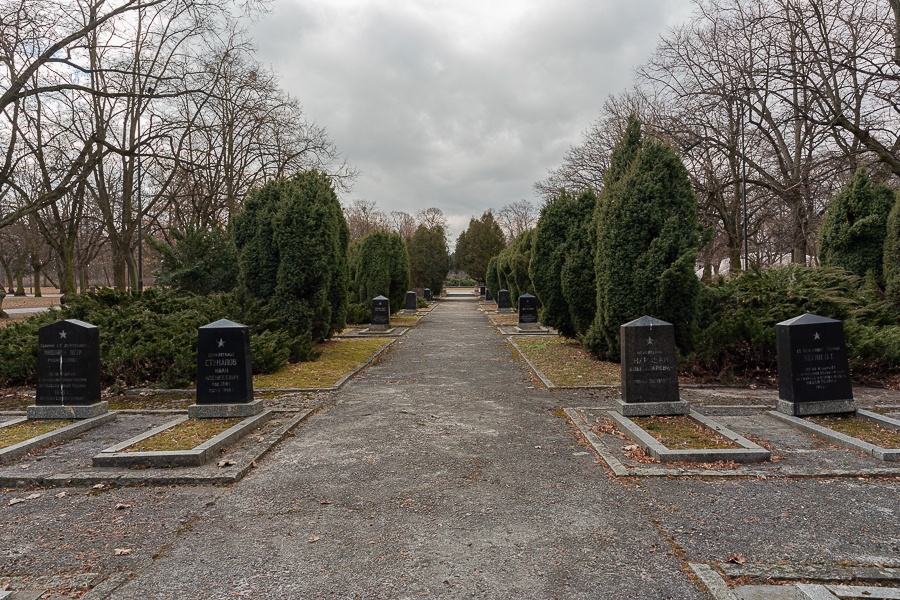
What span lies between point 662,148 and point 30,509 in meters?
10.8

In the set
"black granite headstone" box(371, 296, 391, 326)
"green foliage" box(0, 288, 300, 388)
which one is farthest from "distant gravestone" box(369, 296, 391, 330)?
"green foliage" box(0, 288, 300, 388)

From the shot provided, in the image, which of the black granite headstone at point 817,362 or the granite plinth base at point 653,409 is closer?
the black granite headstone at point 817,362

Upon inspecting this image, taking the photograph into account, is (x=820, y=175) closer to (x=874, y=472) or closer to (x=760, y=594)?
(x=874, y=472)

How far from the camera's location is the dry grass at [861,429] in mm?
5707

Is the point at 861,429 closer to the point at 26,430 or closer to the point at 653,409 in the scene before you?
the point at 653,409

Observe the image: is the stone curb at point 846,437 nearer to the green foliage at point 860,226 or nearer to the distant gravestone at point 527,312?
the green foliage at point 860,226

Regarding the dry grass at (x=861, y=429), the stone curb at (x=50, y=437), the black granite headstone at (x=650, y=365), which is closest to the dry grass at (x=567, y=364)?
the black granite headstone at (x=650, y=365)

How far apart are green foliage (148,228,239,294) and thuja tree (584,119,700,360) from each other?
1013cm

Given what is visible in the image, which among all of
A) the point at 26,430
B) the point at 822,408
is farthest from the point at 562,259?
the point at 26,430

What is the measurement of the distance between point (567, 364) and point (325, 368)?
5166 millimetres

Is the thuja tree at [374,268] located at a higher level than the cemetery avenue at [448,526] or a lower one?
higher

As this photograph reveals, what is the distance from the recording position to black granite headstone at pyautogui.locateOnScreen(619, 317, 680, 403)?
702cm

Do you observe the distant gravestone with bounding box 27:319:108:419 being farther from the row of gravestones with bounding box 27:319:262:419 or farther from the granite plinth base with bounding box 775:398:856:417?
the granite plinth base with bounding box 775:398:856:417

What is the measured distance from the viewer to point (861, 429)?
6188mm
